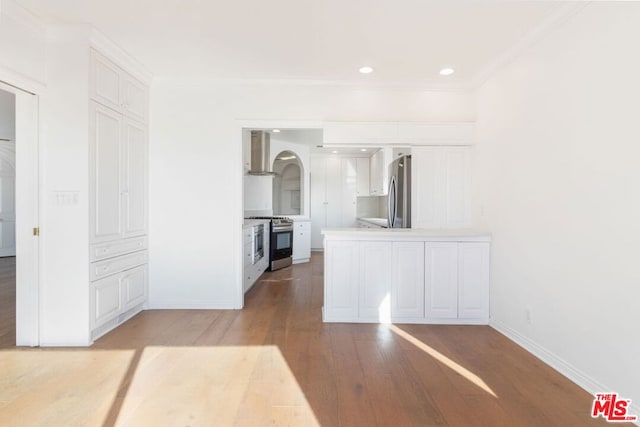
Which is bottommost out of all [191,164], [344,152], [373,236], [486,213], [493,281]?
[493,281]

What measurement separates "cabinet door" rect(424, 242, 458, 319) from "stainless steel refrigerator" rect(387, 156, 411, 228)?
1.98 ft

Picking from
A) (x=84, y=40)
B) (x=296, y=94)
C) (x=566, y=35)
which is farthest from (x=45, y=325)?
(x=566, y=35)

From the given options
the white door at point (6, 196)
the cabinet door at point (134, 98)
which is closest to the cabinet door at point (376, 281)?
the cabinet door at point (134, 98)

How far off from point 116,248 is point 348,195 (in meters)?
5.63

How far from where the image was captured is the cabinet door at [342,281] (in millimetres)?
3389

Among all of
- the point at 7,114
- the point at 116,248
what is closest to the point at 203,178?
the point at 116,248

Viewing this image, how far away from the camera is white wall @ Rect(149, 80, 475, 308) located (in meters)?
3.68

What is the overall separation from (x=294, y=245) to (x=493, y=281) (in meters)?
4.08

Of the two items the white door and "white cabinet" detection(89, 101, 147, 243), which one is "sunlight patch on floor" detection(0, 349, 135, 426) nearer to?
"white cabinet" detection(89, 101, 147, 243)

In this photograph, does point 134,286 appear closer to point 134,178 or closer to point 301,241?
point 134,178

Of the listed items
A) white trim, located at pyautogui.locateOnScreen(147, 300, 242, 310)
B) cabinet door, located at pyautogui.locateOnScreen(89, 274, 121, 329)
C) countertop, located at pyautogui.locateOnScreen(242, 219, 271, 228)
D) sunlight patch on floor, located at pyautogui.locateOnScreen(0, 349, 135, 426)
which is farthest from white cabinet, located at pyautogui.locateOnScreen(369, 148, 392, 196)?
sunlight patch on floor, located at pyautogui.locateOnScreen(0, 349, 135, 426)

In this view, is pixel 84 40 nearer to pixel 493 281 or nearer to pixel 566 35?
pixel 566 35

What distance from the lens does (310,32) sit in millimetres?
2678

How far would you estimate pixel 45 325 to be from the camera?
2715 mm
